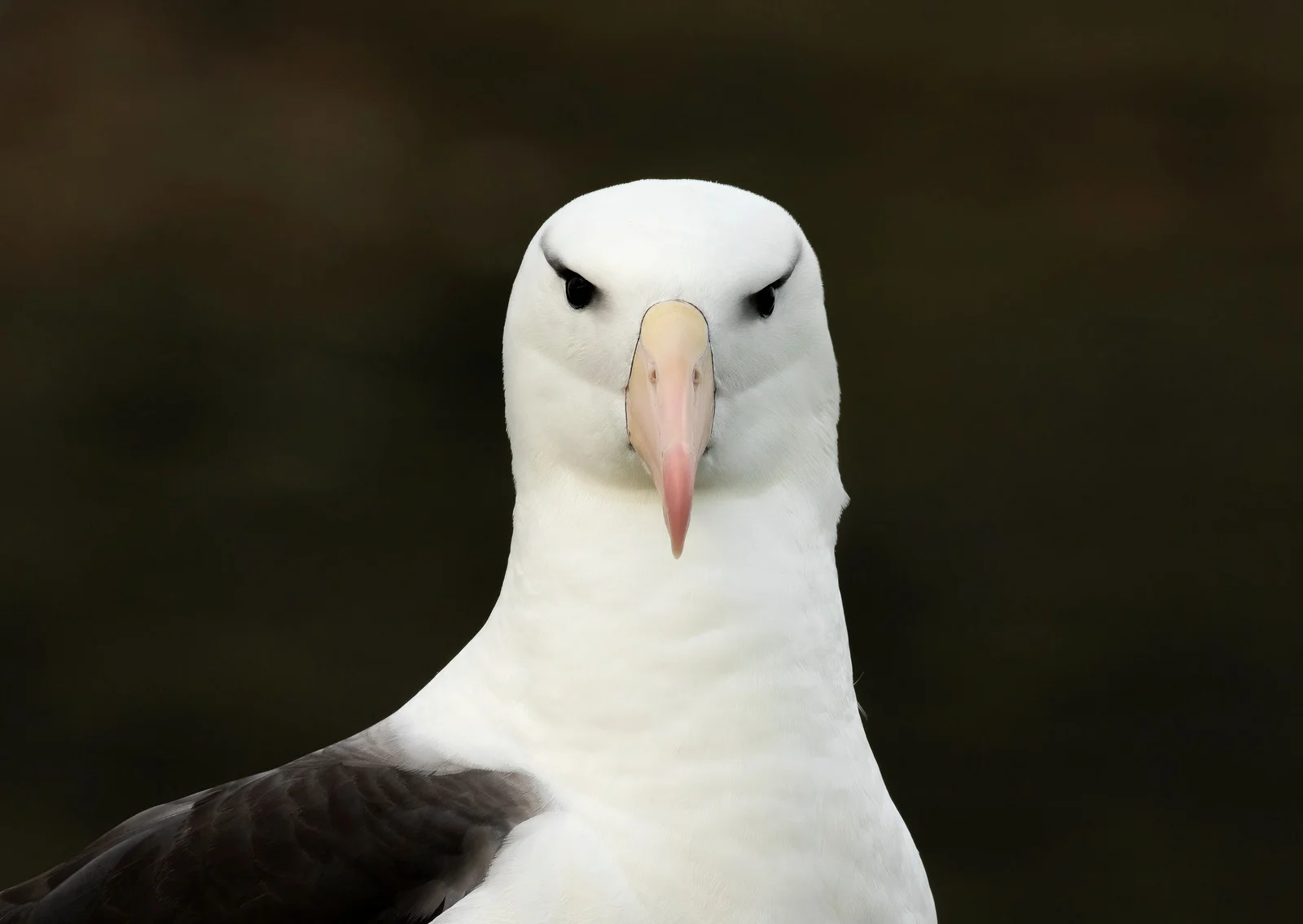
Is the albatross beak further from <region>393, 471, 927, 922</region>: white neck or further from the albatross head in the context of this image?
<region>393, 471, 927, 922</region>: white neck

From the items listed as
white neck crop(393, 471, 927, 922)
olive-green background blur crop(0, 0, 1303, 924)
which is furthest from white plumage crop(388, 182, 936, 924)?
olive-green background blur crop(0, 0, 1303, 924)

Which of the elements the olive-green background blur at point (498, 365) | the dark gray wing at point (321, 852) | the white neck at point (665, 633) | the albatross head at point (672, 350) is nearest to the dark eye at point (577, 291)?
the albatross head at point (672, 350)

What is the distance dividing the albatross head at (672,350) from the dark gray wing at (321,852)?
0.98ft

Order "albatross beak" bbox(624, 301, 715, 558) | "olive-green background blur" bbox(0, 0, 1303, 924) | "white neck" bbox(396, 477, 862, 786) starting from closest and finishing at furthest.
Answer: "albatross beak" bbox(624, 301, 715, 558) → "white neck" bbox(396, 477, 862, 786) → "olive-green background blur" bbox(0, 0, 1303, 924)

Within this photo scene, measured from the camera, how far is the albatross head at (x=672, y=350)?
137 centimetres

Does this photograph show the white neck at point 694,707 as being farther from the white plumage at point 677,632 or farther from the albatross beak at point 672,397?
the albatross beak at point 672,397

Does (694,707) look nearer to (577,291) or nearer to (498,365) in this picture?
(577,291)

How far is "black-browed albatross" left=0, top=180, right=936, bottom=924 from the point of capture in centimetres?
139

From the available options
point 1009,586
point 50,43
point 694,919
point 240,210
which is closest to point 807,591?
point 694,919

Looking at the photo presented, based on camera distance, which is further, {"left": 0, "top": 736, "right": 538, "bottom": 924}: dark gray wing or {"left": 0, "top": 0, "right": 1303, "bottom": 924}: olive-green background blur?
{"left": 0, "top": 0, "right": 1303, "bottom": 924}: olive-green background blur

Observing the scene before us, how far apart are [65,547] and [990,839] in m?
2.04

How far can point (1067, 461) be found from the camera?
3.50 m

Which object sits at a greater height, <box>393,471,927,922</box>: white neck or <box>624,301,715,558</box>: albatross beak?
<box>624,301,715,558</box>: albatross beak

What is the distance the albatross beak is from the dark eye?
0.08 meters
